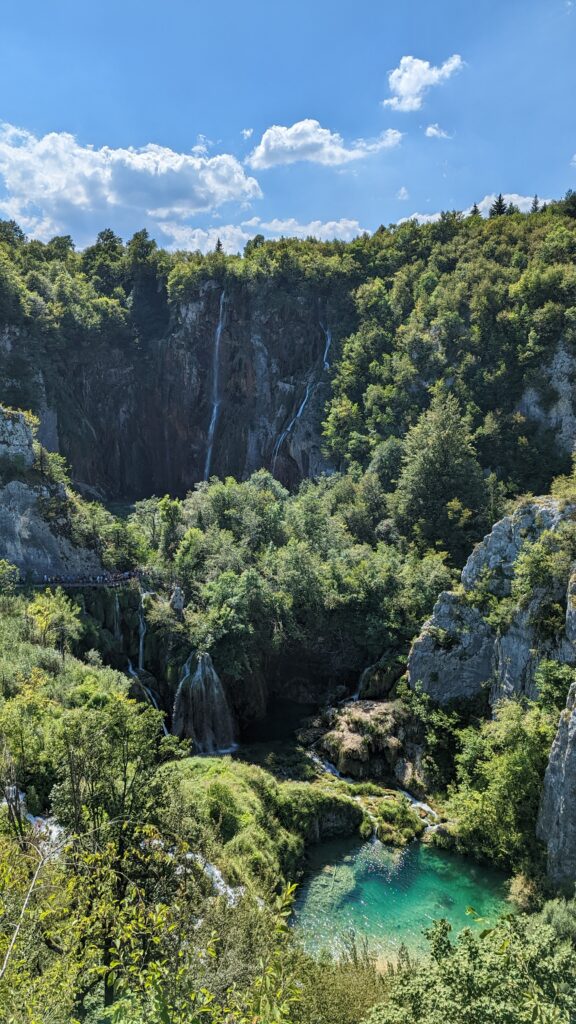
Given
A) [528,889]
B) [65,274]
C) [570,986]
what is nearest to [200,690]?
[528,889]

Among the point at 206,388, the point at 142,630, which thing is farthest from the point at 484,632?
the point at 206,388

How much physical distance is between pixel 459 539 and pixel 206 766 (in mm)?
20659

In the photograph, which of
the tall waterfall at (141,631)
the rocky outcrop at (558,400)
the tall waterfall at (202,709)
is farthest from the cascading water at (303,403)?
the tall waterfall at (202,709)

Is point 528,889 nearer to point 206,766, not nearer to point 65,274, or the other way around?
point 206,766

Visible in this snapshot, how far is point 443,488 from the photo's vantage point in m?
38.8

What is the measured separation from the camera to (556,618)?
23984mm

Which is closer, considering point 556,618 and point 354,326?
point 556,618

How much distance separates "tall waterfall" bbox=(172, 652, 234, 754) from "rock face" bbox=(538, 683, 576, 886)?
14913 millimetres

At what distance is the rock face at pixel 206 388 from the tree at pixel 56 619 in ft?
102

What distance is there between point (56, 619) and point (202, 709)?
810cm

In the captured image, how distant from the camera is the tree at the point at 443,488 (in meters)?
37.3

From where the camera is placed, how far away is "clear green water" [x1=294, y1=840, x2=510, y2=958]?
1872 cm

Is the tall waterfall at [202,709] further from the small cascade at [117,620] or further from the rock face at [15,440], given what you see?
the rock face at [15,440]

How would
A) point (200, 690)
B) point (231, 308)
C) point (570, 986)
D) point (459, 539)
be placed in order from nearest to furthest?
point (570, 986), point (200, 690), point (459, 539), point (231, 308)
